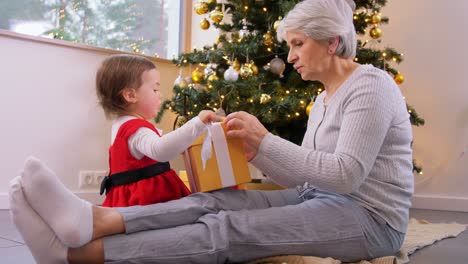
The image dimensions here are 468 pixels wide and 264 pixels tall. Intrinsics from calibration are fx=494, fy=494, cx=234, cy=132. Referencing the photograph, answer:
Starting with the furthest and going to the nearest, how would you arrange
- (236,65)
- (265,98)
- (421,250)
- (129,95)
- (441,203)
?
(441,203) < (236,65) < (265,98) < (421,250) < (129,95)

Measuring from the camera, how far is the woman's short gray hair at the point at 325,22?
1.29 metres

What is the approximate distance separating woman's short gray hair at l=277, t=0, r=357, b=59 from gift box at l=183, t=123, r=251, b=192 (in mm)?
342

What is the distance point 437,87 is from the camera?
3008 mm

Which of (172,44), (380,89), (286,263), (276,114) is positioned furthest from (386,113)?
(172,44)

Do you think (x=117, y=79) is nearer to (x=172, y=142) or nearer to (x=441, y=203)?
(x=172, y=142)

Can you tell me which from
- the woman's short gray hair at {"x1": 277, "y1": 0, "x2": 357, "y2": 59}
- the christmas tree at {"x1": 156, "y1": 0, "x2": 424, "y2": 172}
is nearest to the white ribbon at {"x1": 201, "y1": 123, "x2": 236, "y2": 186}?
the woman's short gray hair at {"x1": 277, "y1": 0, "x2": 357, "y2": 59}

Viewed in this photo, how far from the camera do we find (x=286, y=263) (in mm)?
1142

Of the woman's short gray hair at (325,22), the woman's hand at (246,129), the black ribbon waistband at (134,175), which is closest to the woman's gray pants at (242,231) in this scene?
the woman's hand at (246,129)

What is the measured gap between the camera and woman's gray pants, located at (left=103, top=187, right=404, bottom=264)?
1.06m

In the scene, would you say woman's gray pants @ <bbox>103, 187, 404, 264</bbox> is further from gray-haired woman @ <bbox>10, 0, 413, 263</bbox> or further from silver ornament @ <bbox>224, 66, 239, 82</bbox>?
silver ornament @ <bbox>224, 66, 239, 82</bbox>

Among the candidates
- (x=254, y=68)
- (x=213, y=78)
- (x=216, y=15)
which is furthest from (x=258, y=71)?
(x=216, y=15)

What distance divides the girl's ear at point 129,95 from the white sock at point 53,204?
1.84 feet

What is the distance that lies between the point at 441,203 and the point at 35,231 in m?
2.58

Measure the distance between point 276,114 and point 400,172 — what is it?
1.05m
